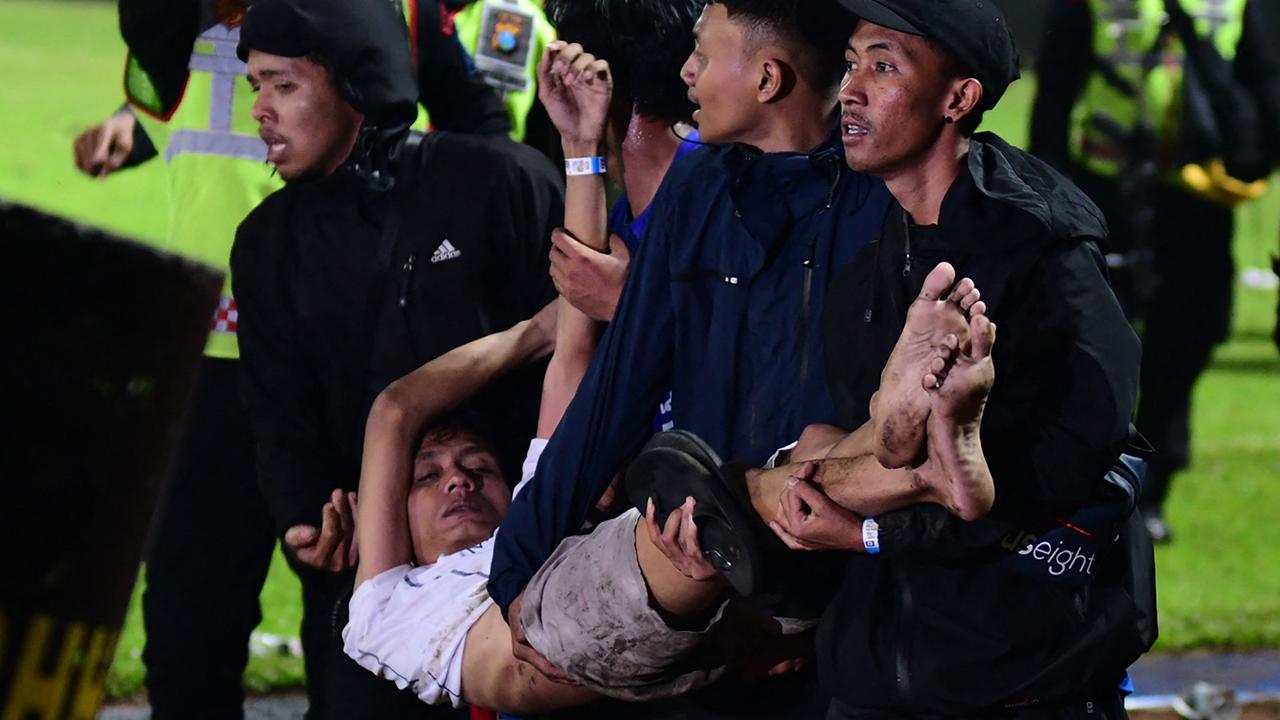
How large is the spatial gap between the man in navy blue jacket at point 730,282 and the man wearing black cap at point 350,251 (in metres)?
0.69

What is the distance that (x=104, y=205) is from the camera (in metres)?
14.4

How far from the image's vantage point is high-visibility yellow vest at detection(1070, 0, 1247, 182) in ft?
23.0

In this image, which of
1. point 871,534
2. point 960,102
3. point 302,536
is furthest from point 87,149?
point 871,534

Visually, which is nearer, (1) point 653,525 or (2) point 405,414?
(1) point 653,525

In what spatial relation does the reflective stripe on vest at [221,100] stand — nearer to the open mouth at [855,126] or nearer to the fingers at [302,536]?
the fingers at [302,536]

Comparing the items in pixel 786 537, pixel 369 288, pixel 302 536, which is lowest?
pixel 302 536

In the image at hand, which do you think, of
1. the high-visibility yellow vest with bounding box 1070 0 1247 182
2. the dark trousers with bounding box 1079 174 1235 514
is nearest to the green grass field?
→ the dark trousers with bounding box 1079 174 1235 514

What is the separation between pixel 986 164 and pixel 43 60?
23505 millimetres

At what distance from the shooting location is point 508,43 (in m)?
4.13

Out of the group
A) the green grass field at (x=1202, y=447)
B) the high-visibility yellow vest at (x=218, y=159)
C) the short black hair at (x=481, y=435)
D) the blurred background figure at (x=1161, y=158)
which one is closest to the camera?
the short black hair at (x=481, y=435)

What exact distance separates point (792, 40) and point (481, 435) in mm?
1021

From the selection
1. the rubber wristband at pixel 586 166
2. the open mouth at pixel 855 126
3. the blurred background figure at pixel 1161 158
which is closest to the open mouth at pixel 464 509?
the rubber wristband at pixel 586 166

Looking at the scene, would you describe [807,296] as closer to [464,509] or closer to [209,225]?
[464,509]

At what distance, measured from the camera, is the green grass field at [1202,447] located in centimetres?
548
